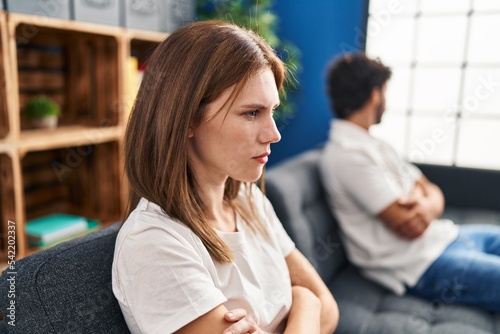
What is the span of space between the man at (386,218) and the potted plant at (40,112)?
1.19 m

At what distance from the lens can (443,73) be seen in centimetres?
284

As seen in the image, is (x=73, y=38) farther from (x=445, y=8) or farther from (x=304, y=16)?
(x=445, y=8)

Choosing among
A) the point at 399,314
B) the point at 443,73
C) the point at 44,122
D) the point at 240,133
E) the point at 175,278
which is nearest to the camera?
the point at 175,278

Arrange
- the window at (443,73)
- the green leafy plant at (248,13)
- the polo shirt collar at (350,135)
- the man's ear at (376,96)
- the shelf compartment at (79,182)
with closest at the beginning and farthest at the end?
the polo shirt collar at (350,135) → the man's ear at (376,96) → the shelf compartment at (79,182) → the green leafy plant at (248,13) → the window at (443,73)

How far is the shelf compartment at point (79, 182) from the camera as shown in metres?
2.10

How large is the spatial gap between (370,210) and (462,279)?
39 centimetres

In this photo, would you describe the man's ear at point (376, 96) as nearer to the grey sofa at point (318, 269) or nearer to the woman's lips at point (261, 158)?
the grey sofa at point (318, 269)

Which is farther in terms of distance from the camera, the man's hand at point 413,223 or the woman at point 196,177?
the man's hand at point 413,223

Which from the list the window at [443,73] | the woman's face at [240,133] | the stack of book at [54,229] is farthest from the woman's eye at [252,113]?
the window at [443,73]

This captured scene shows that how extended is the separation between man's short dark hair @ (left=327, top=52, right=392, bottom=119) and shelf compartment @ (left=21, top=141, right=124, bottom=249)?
3.64ft

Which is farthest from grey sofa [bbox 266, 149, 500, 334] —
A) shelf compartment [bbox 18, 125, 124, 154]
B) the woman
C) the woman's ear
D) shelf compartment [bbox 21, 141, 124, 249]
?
shelf compartment [bbox 21, 141, 124, 249]

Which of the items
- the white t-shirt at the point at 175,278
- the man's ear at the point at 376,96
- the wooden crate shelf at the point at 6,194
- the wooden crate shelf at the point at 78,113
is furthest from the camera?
the wooden crate shelf at the point at 78,113

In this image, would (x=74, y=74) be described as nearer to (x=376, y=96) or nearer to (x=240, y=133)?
(x=376, y=96)

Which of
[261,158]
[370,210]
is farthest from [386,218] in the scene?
[261,158]
